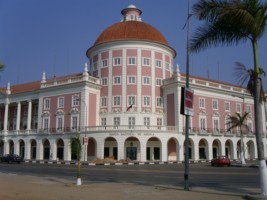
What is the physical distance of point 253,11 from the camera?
1329 cm

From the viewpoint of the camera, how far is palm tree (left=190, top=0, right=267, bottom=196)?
1299cm

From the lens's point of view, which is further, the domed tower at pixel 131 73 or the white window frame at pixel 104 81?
the white window frame at pixel 104 81

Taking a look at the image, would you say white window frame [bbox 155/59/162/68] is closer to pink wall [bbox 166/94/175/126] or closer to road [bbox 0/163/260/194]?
pink wall [bbox 166/94/175/126]

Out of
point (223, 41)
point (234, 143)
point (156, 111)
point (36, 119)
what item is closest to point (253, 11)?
point (223, 41)

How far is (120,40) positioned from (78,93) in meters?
11.6

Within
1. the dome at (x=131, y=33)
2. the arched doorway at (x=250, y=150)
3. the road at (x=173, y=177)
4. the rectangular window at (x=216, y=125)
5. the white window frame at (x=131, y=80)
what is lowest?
the road at (x=173, y=177)

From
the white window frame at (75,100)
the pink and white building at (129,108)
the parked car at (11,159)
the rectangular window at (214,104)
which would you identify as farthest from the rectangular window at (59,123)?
the rectangular window at (214,104)

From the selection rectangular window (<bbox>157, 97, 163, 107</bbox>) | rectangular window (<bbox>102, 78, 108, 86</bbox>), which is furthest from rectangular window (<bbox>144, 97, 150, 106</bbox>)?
rectangular window (<bbox>102, 78, 108, 86</bbox>)

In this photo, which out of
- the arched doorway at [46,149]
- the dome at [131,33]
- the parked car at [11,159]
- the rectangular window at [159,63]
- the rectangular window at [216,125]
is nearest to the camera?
the parked car at [11,159]

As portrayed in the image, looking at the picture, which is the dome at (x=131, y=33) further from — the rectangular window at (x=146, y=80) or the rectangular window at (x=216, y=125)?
the rectangular window at (x=216, y=125)

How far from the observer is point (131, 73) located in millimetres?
55969

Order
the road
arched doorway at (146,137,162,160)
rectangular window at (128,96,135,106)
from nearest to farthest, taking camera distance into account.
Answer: the road < arched doorway at (146,137,162,160) < rectangular window at (128,96,135,106)

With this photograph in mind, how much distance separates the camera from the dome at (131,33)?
57.6 meters

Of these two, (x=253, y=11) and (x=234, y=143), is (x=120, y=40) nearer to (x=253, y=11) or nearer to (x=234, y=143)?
(x=234, y=143)
